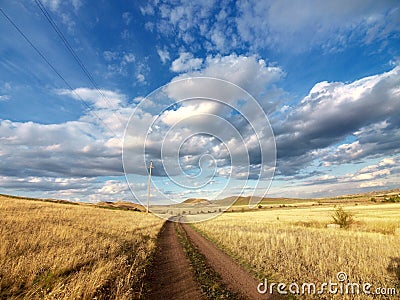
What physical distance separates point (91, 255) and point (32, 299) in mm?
4099

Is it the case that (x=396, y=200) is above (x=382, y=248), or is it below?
above

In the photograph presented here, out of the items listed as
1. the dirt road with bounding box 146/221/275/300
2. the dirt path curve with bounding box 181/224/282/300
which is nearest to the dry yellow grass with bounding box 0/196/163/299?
the dirt road with bounding box 146/221/275/300

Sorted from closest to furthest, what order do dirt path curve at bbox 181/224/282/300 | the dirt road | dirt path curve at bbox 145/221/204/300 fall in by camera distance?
dirt path curve at bbox 145/221/204/300 < the dirt road < dirt path curve at bbox 181/224/282/300

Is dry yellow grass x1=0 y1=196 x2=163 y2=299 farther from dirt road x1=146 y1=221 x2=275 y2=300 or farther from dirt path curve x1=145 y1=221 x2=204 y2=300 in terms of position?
dirt road x1=146 y1=221 x2=275 y2=300

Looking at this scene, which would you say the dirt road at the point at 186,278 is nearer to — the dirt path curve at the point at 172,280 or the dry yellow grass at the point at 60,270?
the dirt path curve at the point at 172,280

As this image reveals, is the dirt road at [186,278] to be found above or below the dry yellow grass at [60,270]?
below

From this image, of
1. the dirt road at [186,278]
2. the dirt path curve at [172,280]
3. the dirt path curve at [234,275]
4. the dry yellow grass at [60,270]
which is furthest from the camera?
the dirt path curve at [234,275]

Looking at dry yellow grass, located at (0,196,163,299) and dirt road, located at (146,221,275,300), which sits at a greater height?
dry yellow grass, located at (0,196,163,299)

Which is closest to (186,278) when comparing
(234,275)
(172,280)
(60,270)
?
(172,280)

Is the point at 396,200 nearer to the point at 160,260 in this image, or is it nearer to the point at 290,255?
the point at 290,255

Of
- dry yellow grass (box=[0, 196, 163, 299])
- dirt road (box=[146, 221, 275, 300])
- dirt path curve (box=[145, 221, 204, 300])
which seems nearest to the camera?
dry yellow grass (box=[0, 196, 163, 299])

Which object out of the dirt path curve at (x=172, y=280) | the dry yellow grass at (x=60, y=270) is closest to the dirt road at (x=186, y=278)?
the dirt path curve at (x=172, y=280)

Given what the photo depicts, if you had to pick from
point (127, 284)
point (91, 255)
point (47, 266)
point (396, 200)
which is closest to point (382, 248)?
point (127, 284)

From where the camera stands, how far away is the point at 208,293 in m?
7.24
